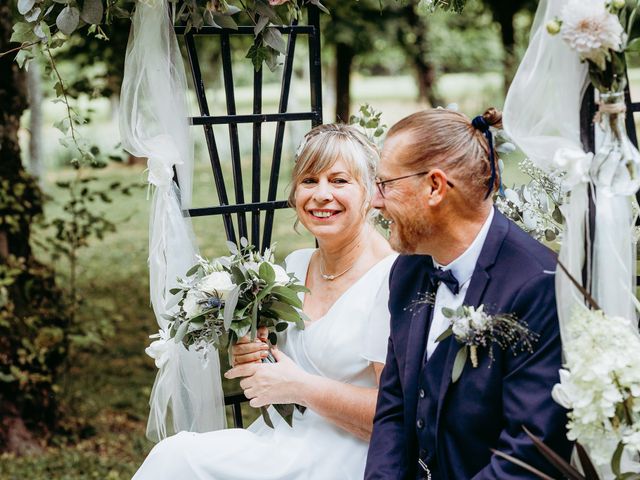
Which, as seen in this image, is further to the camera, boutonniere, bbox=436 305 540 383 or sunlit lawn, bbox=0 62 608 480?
sunlit lawn, bbox=0 62 608 480

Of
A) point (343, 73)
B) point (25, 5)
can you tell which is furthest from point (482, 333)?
point (343, 73)

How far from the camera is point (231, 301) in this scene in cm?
293

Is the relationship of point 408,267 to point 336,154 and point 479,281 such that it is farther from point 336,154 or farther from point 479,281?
point 336,154

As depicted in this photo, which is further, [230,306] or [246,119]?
[246,119]

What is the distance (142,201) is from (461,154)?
1283 centimetres

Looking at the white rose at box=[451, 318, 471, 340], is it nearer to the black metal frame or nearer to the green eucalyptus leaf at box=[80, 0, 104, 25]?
the black metal frame

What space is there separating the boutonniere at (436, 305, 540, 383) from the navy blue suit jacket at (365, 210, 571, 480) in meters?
0.03

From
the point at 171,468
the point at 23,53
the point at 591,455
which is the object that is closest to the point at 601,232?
the point at 591,455

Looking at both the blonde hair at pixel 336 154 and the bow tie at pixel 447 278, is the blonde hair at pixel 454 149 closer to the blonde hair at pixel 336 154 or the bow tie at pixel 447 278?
the bow tie at pixel 447 278

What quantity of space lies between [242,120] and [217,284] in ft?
2.23

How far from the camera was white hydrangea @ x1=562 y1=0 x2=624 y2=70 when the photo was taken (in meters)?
2.03

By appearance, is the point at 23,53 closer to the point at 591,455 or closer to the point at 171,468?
the point at 171,468

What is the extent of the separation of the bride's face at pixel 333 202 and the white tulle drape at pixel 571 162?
984 millimetres

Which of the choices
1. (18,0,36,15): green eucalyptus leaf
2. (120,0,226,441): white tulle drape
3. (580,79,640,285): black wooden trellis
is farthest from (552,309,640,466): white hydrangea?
(18,0,36,15): green eucalyptus leaf
